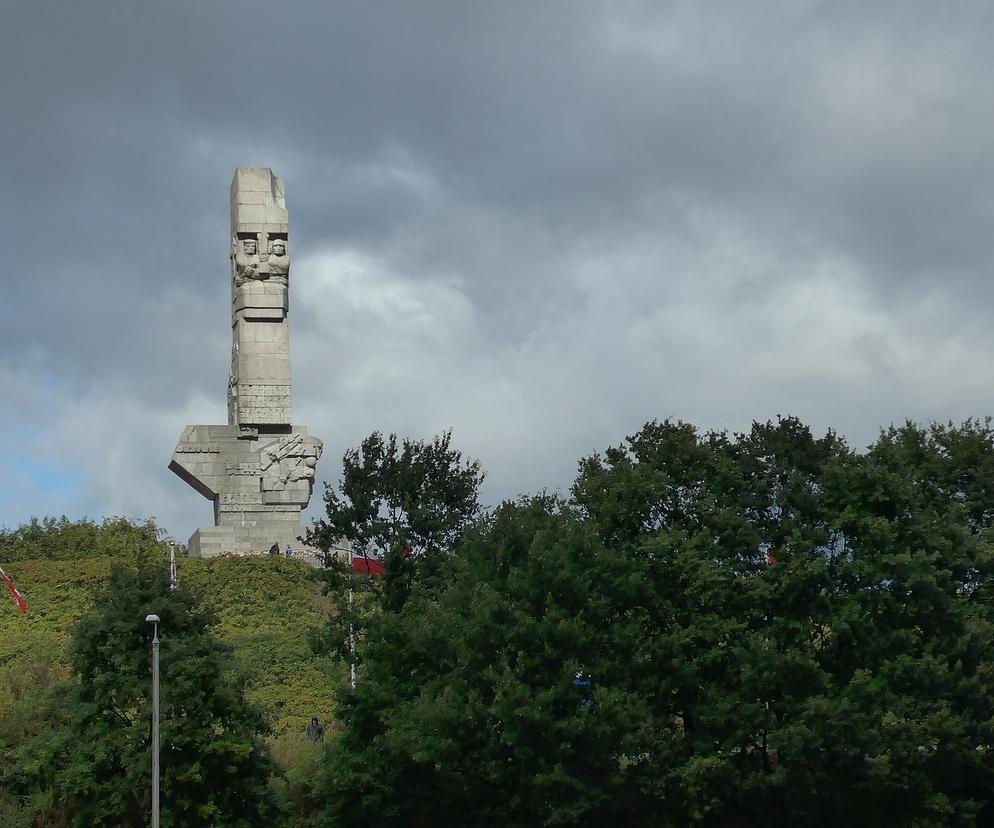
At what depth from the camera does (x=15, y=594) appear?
4256 cm

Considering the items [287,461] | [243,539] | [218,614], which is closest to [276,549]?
[243,539]

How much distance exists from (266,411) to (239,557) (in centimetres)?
567

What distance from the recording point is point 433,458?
36.2 m

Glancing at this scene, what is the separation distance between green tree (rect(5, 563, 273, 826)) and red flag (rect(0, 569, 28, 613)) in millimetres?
15757

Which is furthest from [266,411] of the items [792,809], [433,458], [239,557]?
[792,809]

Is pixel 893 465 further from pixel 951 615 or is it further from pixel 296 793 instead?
pixel 296 793

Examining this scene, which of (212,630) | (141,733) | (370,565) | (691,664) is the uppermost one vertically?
(370,565)

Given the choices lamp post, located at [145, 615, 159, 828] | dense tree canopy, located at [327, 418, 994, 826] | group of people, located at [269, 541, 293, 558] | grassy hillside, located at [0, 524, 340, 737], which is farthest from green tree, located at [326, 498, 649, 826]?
group of people, located at [269, 541, 293, 558]

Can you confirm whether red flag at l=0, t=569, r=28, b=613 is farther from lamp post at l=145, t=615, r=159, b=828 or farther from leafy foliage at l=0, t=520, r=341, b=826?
lamp post at l=145, t=615, r=159, b=828

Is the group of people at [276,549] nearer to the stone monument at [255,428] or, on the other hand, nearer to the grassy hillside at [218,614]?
the stone monument at [255,428]

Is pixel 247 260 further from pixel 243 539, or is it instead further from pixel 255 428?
pixel 243 539

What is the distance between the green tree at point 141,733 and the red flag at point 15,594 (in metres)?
15.8

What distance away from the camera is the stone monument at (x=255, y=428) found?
A: 168ft

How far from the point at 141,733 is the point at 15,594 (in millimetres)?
18355
